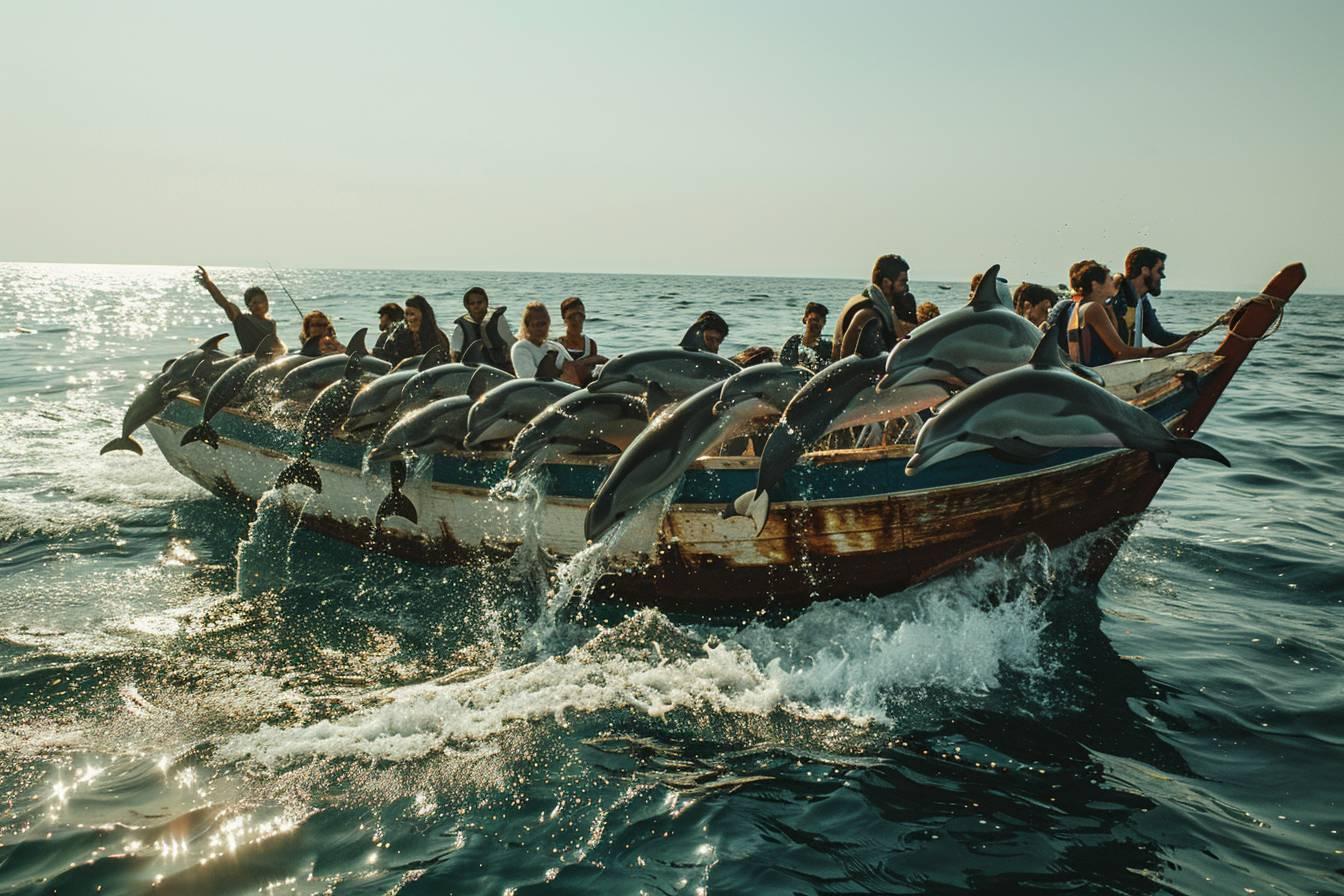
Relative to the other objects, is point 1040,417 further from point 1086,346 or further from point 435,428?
point 435,428

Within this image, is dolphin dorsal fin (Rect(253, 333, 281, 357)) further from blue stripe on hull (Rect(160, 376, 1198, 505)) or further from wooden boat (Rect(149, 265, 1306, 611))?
blue stripe on hull (Rect(160, 376, 1198, 505))

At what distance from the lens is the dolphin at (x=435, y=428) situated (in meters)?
8.56

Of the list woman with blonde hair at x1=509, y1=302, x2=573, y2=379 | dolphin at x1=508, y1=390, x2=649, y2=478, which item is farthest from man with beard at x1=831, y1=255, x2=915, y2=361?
woman with blonde hair at x1=509, y1=302, x2=573, y2=379

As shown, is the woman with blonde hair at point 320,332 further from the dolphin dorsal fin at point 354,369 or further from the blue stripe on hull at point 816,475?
the blue stripe on hull at point 816,475

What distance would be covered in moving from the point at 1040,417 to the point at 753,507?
2106 mm

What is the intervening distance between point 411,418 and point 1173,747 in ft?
22.0

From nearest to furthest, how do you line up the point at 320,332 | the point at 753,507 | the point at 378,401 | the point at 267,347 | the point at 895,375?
the point at 895,375 < the point at 753,507 < the point at 378,401 < the point at 267,347 < the point at 320,332

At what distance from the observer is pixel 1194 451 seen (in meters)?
5.34

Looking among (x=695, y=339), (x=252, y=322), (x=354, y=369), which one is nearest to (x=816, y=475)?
(x=695, y=339)

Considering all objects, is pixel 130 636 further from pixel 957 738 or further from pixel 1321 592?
pixel 1321 592

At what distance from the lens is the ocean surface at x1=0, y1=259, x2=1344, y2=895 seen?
4793mm

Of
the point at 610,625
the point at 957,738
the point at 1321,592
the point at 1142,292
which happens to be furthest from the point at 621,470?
the point at 1321,592

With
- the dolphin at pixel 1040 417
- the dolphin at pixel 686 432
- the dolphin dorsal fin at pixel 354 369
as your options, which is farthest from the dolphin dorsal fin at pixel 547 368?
the dolphin at pixel 1040 417

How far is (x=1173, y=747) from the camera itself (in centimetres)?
606
